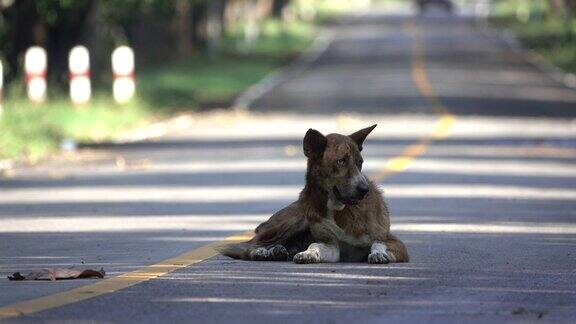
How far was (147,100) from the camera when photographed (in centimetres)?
3894

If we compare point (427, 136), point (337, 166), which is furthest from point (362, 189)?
point (427, 136)

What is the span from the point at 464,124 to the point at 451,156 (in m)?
9.21

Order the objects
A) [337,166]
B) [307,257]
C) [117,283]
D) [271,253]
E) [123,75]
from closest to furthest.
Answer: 1. [117,283]
2. [337,166]
3. [307,257]
4. [271,253]
5. [123,75]

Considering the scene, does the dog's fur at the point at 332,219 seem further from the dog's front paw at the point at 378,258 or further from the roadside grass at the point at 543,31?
the roadside grass at the point at 543,31

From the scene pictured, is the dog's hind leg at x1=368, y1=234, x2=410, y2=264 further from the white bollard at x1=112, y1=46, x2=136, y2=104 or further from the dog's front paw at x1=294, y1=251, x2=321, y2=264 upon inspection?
the white bollard at x1=112, y1=46, x2=136, y2=104

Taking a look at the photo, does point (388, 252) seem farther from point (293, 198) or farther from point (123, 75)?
point (123, 75)

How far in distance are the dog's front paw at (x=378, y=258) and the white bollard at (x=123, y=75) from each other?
78.7ft

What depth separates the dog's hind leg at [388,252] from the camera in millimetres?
11742

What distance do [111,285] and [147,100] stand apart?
28274mm

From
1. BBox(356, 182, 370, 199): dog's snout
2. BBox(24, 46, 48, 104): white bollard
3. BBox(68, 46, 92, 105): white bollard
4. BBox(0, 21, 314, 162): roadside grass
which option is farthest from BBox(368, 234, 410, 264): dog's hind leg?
BBox(68, 46, 92, 105): white bollard

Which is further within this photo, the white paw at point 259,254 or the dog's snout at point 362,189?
the white paw at point 259,254

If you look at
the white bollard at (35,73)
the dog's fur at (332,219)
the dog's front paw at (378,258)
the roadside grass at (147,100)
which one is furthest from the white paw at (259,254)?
the white bollard at (35,73)

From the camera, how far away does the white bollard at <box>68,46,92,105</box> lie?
108 feet

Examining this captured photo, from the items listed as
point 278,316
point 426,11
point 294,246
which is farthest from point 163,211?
point 426,11
